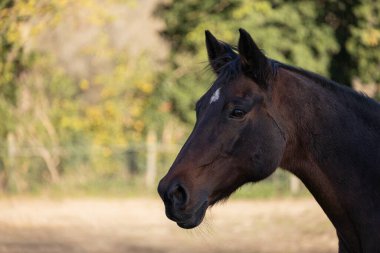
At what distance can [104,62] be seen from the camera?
118 ft

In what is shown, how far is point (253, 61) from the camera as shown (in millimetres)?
4004

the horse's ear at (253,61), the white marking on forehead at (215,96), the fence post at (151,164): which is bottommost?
the fence post at (151,164)

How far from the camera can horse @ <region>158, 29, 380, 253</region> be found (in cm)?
393

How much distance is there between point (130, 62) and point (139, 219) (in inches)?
303

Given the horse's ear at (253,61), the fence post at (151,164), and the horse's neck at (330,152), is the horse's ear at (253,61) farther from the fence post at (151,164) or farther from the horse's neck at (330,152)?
the fence post at (151,164)

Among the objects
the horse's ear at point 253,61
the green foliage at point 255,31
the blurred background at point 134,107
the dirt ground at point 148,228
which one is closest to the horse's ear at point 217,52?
the horse's ear at point 253,61

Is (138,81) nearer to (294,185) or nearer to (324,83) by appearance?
(294,185)


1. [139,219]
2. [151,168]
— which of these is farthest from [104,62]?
[139,219]

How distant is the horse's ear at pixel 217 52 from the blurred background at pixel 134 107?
1002cm

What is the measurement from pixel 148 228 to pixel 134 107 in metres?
7.77

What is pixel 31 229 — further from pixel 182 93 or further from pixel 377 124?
pixel 377 124

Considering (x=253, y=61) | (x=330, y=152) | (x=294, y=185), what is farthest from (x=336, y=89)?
(x=294, y=185)

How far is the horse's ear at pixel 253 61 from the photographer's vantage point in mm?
3938

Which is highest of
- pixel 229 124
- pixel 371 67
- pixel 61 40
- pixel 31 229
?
pixel 229 124
